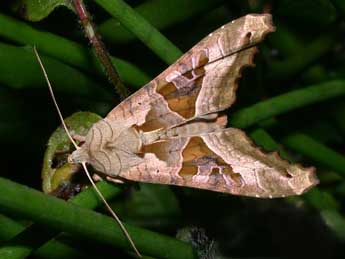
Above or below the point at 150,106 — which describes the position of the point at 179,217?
below

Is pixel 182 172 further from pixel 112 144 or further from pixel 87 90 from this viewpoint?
pixel 87 90

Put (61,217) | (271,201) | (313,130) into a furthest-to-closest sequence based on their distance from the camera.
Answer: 1. (271,201)
2. (313,130)
3. (61,217)

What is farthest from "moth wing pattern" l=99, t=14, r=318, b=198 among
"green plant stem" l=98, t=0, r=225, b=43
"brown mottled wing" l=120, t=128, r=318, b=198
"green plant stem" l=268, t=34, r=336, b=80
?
"green plant stem" l=268, t=34, r=336, b=80

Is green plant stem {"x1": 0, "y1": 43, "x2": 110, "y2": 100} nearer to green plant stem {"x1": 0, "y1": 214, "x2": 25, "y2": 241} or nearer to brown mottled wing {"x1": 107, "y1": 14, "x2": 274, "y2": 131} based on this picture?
brown mottled wing {"x1": 107, "y1": 14, "x2": 274, "y2": 131}

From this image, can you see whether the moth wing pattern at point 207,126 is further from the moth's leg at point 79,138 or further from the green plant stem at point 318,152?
the green plant stem at point 318,152

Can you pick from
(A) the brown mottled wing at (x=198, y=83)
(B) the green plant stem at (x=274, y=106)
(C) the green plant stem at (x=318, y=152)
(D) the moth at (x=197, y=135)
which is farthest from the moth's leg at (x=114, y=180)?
(C) the green plant stem at (x=318, y=152)

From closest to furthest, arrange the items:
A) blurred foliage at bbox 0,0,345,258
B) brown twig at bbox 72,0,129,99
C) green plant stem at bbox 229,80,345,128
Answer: blurred foliage at bbox 0,0,345,258, brown twig at bbox 72,0,129,99, green plant stem at bbox 229,80,345,128

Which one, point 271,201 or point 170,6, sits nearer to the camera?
point 170,6

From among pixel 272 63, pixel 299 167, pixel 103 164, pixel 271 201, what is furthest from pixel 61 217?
pixel 271 201
